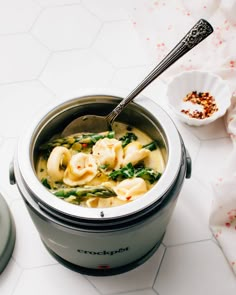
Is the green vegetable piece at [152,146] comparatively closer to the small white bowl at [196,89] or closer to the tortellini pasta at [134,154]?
the tortellini pasta at [134,154]

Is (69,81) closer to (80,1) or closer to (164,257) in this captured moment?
Answer: (80,1)

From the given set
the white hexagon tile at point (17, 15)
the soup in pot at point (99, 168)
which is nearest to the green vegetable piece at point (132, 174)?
the soup in pot at point (99, 168)

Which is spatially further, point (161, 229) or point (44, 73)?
point (44, 73)

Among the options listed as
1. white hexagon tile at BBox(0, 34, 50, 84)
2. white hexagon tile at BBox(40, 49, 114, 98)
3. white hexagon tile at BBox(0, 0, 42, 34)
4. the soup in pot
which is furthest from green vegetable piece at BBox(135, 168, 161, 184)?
white hexagon tile at BBox(0, 0, 42, 34)

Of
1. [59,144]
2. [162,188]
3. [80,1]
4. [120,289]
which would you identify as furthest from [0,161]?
[80,1]

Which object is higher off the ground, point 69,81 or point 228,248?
point 228,248

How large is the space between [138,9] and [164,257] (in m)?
0.92

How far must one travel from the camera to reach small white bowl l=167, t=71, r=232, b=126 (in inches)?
57.9

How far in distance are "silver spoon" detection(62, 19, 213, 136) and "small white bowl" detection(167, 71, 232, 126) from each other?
351 mm

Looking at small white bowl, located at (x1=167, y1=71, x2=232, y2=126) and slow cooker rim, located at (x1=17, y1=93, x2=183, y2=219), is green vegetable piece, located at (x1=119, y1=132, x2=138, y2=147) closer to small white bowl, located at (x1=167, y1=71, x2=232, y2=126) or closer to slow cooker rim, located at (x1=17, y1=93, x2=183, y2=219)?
slow cooker rim, located at (x1=17, y1=93, x2=183, y2=219)

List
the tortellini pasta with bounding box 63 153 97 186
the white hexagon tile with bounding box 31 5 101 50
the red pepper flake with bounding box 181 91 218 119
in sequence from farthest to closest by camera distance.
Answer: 1. the white hexagon tile with bounding box 31 5 101 50
2. the red pepper flake with bounding box 181 91 218 119
3. the tortellini pasta with bounding box 63 153 97 186

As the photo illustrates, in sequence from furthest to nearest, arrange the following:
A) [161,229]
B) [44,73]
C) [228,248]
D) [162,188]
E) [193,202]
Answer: [44,73], [193,202], [228,248], [161,229], [162,188]

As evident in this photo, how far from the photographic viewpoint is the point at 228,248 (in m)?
1.23

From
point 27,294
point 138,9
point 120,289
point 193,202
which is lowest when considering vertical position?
point 27,294
